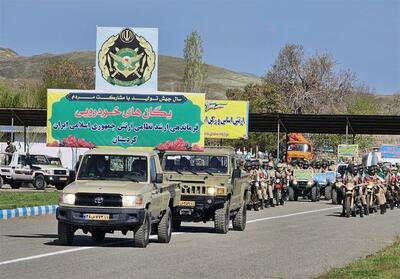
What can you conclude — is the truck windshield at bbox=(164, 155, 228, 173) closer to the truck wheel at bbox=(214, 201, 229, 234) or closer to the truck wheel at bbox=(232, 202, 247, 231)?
the truck wheel at bbox=(214, 201, 229, 234)

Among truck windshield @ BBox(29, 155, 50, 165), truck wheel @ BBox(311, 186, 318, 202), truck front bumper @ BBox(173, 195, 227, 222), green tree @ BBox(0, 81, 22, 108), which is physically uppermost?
green tree @ BBox(0, 81, 22, 108)

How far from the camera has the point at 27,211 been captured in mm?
26172

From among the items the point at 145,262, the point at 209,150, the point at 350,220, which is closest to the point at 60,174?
the point at 350,220

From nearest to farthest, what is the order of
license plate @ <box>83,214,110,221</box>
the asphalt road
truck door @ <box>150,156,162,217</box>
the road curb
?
the asphalt road, license plate @ <box>83,214,110,221</box>, truck door @ <box>150,156,162,217</box>, the road curb

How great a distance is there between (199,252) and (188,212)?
402 cm

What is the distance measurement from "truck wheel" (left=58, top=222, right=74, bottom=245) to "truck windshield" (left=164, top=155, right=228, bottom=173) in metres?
5.00

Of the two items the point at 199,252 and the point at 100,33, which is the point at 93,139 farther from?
the point at 199,252

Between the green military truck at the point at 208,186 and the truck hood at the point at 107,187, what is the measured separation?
12.1 ft

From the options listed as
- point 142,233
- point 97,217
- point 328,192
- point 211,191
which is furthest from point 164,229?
point 328,192

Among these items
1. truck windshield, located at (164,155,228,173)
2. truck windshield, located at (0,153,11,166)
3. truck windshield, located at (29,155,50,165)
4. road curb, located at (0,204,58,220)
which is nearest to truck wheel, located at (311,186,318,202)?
truck windshield, located at (29,155,50,165)

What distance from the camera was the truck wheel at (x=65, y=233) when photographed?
16.2 m

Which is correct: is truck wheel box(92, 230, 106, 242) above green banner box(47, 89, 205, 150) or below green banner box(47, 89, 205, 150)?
below

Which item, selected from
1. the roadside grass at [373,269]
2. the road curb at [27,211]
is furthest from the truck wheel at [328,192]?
the roadside grass at [373,269]

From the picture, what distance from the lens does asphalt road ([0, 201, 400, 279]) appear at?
1293 centimetres
